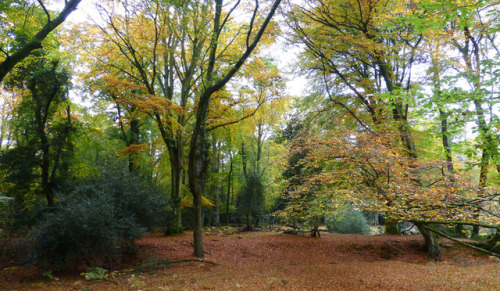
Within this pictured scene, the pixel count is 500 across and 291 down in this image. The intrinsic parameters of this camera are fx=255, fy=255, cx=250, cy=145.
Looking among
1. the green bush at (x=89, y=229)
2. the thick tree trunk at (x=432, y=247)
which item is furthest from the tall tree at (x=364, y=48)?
the green bush at (x=89, y=229)

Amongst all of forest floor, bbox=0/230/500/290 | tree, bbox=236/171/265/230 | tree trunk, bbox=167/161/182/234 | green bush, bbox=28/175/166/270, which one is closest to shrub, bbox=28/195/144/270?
green bush, bbox=28/175/166/270

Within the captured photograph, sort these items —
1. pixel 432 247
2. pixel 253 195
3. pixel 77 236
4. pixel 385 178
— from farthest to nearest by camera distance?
pixel 253 195, pixel 432 247, pixel 385 178, pixel 77 236

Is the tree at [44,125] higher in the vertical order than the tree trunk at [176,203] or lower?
higher

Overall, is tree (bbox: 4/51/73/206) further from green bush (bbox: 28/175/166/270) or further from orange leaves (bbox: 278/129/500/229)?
orange leaves (bbox: 278/129/500/229)

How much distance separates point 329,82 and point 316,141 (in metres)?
3.86

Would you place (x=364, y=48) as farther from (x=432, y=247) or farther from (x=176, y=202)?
(x=176, y=202)

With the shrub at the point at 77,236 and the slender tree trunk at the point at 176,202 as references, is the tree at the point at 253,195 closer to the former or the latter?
the slender tree trunk at the point at 176,202

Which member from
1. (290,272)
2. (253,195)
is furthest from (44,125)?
(290,272)

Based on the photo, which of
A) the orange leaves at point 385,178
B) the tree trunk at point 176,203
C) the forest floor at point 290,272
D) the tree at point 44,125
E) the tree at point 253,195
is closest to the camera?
the forest floor at point 290,272

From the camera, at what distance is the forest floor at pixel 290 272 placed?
4824 mm

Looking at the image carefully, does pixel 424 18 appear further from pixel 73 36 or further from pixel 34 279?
pixel 73 36

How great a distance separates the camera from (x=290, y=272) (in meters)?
6.14

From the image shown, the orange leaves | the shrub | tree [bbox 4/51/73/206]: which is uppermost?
tree [bbox 4/51/73/206]

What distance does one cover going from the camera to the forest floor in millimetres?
A: 4824
